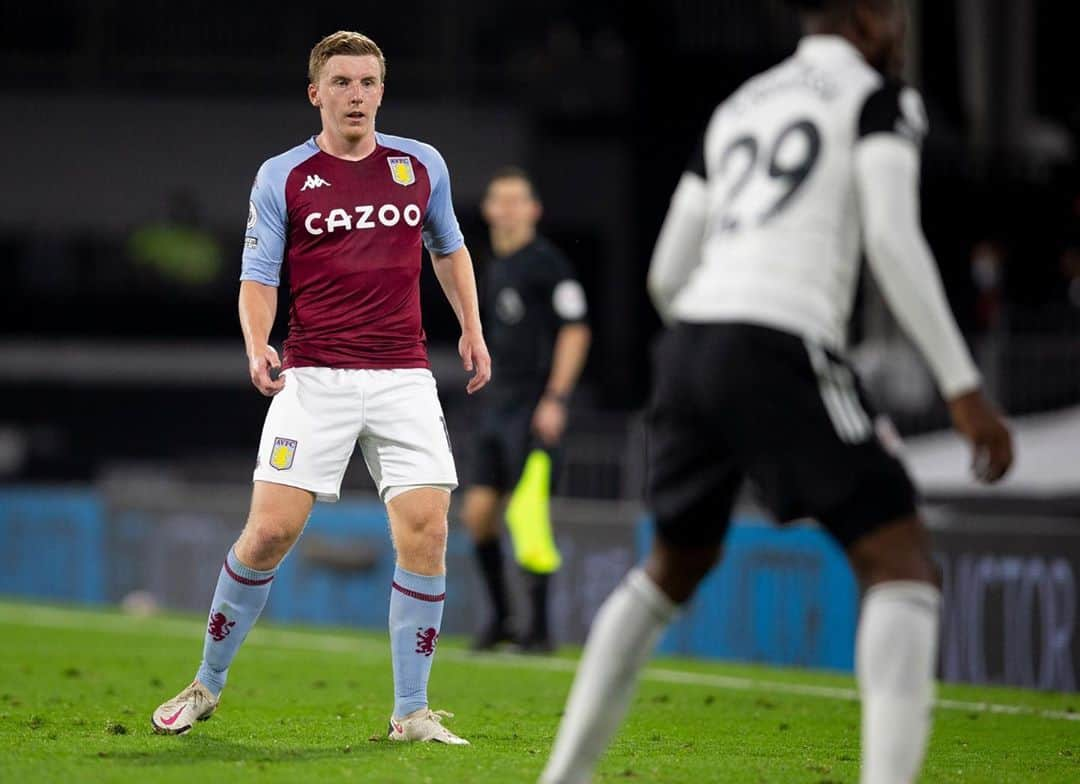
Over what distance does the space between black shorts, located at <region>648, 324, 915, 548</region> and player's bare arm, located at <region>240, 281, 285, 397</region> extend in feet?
6.18

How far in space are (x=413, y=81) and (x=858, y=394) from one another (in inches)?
1019

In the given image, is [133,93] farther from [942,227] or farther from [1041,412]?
[1041,412]

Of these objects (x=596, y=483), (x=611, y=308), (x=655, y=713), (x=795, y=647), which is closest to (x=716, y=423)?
(x=655, y=713)

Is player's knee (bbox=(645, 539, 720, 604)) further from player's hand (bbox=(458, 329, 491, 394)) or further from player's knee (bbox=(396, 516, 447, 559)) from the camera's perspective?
player's hand (bbox=(458, 329, 491, 394))

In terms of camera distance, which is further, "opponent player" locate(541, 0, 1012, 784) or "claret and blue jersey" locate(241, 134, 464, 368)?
"claret and blue jersey" locate(241, 134, 464, 368)

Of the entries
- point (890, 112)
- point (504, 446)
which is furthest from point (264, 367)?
point (504, 446)

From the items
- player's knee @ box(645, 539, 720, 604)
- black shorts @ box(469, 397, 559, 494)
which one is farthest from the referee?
player's knee @ box(645, 539, 720, 604)

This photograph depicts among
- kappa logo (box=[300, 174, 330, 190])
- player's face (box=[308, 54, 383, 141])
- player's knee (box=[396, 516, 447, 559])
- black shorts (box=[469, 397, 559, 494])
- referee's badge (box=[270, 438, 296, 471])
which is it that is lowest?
black shorts (box=[469, 397, 559, 494])

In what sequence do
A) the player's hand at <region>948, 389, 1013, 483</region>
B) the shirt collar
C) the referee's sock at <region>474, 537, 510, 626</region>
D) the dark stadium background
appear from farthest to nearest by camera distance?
the dark stadium background < the referee's sock at <region>474, 537, 510, 626</region> < the shirt collar < the player's hand at <region>948, 389, 1013, 483</region>

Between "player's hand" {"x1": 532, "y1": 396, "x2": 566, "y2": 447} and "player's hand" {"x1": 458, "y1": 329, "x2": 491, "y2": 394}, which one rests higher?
"player's hand" {"x1": 458, "y1": 329, "x2": 491, "y2": 394}

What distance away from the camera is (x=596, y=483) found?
17.8 metres

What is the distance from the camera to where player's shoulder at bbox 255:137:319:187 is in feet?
20.7

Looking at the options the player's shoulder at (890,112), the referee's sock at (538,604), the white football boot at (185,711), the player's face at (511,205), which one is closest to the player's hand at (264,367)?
the white football boot at (185,711)

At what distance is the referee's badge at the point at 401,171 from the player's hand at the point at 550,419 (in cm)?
430
